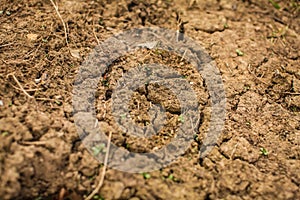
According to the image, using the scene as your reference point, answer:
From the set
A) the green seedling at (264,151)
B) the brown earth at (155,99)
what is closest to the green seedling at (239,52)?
the brown earth at (155,99)

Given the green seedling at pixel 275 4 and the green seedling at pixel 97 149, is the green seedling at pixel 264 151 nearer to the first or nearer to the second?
the green seedling at pixel 97 149

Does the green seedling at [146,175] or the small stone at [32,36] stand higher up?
the small stone at [32,36]

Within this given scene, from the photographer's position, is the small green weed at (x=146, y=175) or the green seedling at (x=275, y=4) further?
the green seedling at (x=275, y=4)

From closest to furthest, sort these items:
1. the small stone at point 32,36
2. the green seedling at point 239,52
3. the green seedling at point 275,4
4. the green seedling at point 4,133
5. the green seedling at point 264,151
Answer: the green seedling at point 4,133 < the green seedling at point 264,151 < the small stone at point 32,36 < the green seedling at point 239,52 < the green seedling at point 275,4

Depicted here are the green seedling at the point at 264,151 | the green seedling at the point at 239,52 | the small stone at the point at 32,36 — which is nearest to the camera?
the green seedling at the point at 264,151

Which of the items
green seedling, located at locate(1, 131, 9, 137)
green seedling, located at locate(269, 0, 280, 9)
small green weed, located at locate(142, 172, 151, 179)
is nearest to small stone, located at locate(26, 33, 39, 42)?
green seedling, located at locate(1, 131, 9, 137)

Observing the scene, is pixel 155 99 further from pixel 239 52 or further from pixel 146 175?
pixel 239 52

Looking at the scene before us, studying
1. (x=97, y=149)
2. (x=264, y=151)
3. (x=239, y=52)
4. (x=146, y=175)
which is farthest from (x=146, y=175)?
(x=239, y=52)

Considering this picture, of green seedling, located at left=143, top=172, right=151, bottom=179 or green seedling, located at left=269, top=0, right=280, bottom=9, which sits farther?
green seedling, located at left=269, top=0, right=280, bottom=9

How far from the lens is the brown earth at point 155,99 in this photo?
1.85m

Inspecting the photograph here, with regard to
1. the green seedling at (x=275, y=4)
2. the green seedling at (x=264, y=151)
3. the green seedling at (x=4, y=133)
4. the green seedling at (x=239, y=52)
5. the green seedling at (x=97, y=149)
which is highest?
the green seedling at (x=275, y=4)

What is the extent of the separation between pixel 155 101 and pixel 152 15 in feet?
2.81

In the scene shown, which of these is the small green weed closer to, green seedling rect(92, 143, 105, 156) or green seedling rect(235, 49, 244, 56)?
green seedling rect(92, 143, 105, 156)

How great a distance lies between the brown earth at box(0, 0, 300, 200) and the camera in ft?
6.06
